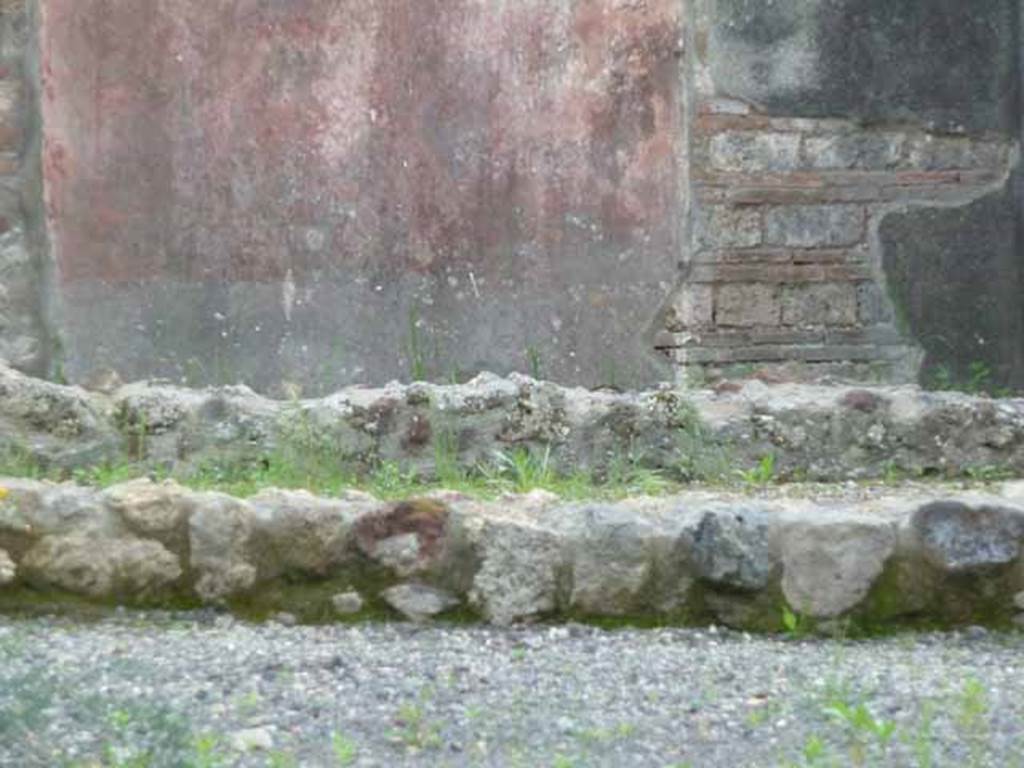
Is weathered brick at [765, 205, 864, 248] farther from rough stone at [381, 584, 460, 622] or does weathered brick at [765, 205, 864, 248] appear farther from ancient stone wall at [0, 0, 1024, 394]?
rough stone at [381, 584, 460, 622]

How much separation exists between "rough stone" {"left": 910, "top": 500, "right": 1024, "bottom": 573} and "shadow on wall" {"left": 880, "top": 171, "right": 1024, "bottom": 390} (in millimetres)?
3479

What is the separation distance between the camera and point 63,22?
6.98m

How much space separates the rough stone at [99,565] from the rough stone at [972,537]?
1.39 m

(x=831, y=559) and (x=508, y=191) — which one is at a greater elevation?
(x=508, y=191)

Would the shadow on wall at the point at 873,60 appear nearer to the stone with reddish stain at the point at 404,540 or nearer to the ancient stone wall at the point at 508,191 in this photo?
the ancient stone wall at the point at 508,191

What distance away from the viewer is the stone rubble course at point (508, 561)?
3912 mm

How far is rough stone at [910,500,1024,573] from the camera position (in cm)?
390

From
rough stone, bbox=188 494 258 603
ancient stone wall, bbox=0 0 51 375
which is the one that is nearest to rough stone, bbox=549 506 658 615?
rough stone, bbox=188 494 258 603

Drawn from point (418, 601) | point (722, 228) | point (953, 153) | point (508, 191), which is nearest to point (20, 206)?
point (508, 191)

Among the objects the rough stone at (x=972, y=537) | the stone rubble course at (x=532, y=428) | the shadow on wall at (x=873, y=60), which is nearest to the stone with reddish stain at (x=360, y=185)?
the shadow on wall at (x=873, y=60)

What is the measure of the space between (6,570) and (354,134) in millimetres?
3393

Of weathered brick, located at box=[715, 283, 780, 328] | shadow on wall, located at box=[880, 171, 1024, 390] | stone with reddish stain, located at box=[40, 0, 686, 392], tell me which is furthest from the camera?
shadow on wall, located at box=[880, 171, 1024, 390]

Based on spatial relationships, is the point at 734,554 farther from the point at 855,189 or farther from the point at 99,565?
the point at 855,189

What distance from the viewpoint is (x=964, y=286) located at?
741cm
